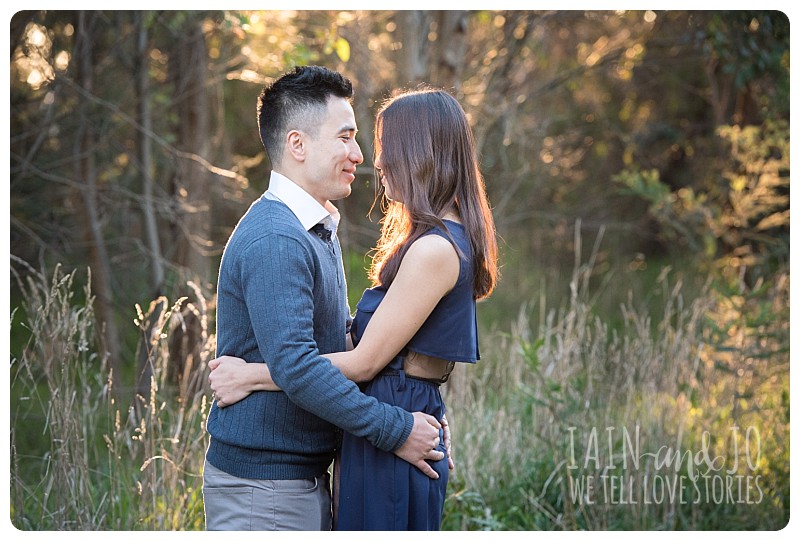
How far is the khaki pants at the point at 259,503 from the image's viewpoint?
219cm

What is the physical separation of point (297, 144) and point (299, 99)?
0.13 metres

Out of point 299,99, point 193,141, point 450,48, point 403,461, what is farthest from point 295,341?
point 193,141

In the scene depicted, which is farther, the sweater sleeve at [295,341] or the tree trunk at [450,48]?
the tree trunk at [450,48]

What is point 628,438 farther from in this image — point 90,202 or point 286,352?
point 90,202

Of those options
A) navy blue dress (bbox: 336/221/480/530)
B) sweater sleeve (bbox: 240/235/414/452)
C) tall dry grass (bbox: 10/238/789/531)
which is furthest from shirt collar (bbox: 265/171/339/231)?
tall dry grass (bbox: 10/238/789/531)

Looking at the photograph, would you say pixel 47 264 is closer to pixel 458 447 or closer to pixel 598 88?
pixel 458 447

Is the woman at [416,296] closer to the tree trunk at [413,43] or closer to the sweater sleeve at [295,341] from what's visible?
the sweater sleeve at [295,341]

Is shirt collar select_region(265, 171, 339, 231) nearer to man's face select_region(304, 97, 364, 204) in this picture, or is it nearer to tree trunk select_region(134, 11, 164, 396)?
man's face select_region(304, 97, 364, 204)

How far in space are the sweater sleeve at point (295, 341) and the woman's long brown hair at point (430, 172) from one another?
0.30m

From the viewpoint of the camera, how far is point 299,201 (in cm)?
226

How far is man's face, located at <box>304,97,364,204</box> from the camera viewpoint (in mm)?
2303

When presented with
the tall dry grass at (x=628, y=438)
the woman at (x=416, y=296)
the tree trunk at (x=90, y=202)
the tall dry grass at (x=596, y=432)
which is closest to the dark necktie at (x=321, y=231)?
the woman at (x=416, y=296)

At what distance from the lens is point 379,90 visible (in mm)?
5965
